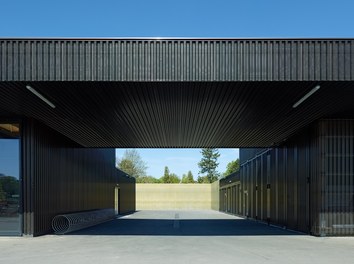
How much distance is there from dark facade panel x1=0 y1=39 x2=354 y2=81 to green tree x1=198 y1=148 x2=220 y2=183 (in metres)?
114

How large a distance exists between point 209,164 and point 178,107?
369 feet

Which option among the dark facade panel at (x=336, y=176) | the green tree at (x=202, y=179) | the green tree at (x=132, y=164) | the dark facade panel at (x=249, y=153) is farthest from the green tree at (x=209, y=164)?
the dark facade panel at (x=336, y=176)

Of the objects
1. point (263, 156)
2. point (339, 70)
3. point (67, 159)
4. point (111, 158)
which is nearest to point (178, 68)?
point (339, 70)

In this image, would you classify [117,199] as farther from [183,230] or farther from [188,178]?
[188,178]

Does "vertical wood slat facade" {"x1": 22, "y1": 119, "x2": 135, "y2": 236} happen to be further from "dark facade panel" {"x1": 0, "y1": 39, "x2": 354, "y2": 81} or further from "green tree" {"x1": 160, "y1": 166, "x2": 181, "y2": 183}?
"green tree" {"x1": 160, "y1": 166, "x2": 181, "y2": 183}

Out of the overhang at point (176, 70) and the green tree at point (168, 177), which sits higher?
the overhang at point (176, 70)

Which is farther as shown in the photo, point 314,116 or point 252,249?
point 314,116

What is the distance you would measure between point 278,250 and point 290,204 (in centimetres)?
1024

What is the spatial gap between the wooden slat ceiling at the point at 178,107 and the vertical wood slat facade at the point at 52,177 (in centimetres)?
80

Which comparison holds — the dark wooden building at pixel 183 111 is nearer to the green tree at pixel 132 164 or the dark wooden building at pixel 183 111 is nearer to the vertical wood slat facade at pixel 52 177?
the vertical wood slat facade at pixel 52 177

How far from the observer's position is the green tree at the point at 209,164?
130 metres

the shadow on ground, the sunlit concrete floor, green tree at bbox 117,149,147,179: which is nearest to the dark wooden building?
the shadow on ground

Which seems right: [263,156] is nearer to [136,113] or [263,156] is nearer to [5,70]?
[136,113]

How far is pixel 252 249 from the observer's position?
15648mm
